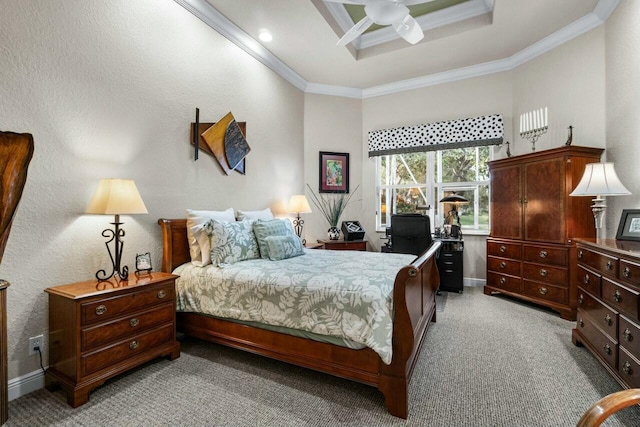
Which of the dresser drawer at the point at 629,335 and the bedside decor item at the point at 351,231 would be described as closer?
the dresser drawer at the point at 629,335

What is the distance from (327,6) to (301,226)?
289 cm

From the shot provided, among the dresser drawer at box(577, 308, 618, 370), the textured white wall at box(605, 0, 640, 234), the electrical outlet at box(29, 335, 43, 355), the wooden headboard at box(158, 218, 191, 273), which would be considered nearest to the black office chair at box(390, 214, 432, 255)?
the dresser drawer at box(577, 308, 618, 370)

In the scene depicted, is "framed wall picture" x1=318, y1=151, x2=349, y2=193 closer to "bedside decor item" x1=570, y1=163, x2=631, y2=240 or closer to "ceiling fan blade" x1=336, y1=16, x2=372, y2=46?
"ceiling fan blade" x1=336, y1=16, x2=372, y2=46

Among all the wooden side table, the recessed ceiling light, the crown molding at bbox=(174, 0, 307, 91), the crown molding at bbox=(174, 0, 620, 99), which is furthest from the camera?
the wooden side table

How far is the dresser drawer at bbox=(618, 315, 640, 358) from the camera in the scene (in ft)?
5.63

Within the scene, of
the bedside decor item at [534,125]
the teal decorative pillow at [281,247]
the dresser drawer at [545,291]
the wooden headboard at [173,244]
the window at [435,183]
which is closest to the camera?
the wooden headboard at [173,244]

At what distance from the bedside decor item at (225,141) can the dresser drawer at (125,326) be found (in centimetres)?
161

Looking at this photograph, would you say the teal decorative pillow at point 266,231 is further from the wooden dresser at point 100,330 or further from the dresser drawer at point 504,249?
the dresser drawer at point 504,249

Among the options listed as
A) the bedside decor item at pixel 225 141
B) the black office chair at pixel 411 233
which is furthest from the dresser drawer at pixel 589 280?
the bedside decor item at pixel 225 141

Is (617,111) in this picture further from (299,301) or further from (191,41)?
(191,41)

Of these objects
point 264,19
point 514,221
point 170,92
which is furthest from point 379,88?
point 170,92

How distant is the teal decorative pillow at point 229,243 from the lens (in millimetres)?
2566

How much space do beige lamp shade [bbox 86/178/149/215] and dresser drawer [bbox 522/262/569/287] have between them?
13.3ft

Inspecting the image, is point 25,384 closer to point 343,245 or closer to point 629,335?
point 343,245
